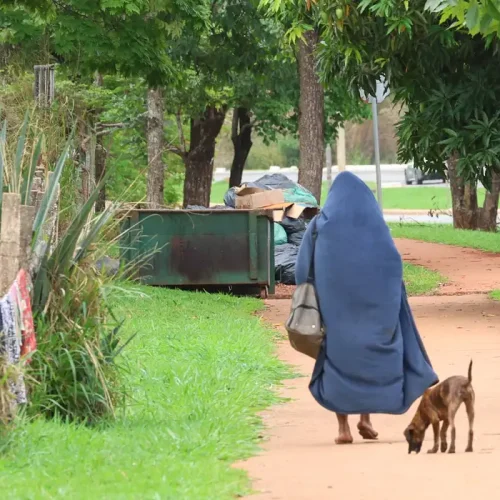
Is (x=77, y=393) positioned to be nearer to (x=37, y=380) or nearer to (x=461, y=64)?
(x=37, y=380)

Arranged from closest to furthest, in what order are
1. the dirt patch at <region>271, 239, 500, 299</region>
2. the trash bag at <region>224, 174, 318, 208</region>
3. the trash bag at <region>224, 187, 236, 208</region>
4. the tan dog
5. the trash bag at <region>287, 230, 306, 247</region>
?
the tan dog
the dirt patch at <region>271, 239, 500, 299</region>
the trash bag at <region>287, 230, 306, 247</region>
the trash bag at <region>224, 187, 236, 208</region>
the trash bag at <region>224, 174, 318, 208</region>

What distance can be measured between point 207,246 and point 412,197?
1729 inches

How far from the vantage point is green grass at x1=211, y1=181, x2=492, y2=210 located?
177 feet

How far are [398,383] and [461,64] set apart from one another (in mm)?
8298

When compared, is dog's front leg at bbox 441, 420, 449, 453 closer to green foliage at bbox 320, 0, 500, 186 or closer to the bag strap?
the bag strap

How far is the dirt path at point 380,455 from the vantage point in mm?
6629

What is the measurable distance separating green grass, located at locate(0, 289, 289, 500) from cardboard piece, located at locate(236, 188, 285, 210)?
7.58 metres

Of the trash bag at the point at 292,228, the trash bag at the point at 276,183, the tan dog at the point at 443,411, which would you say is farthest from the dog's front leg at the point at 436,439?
the trash bag at the point at 276,183

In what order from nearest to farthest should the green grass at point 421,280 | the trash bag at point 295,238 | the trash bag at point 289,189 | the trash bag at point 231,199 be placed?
the green grass at point 421,280 → the trash bag at point 295,238 → the trash bag at point 231,199 → the trash bag at point 289,189

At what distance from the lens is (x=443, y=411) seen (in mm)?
7773

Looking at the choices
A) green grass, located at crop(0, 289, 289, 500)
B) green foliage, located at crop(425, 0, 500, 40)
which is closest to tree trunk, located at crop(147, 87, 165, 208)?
green grass, located at crop(0, 289, 289, 500)

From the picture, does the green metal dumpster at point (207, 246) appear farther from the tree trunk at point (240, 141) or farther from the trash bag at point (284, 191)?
the tree trunk at point (240, 141)

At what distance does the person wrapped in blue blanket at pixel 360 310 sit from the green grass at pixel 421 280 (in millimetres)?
11222

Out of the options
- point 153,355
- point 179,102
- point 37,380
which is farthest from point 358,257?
point 179,102
